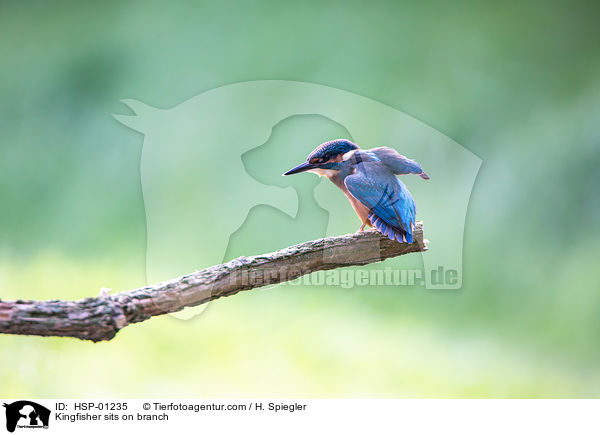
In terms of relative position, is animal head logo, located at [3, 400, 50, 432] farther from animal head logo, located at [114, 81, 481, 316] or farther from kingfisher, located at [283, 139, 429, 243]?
kingfisher, located at [283, 139, 429, 243]

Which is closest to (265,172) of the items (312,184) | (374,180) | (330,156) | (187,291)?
(312,184)

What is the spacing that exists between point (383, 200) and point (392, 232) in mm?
100

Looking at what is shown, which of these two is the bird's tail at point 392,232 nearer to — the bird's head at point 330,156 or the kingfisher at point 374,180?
the kingfisher at point 374,180

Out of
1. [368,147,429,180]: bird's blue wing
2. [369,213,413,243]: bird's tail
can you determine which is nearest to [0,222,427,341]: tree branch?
[369,213,413,243]: bird's tail

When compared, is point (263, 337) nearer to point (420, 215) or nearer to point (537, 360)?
point (420, 215)

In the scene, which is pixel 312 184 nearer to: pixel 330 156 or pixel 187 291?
pixel 330 156

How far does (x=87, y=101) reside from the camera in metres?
2.40

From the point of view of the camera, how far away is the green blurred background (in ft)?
6.64

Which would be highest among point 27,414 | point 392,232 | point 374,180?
point 374,180

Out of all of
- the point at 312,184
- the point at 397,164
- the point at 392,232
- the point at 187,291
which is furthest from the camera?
the point at 312,184

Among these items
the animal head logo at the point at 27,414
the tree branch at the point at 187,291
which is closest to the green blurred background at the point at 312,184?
the animal head logo at the point at 27,414

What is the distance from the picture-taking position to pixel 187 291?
135cm

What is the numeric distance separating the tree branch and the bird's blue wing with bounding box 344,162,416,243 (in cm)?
7

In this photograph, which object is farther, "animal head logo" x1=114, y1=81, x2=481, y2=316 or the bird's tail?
"animal head logo" x1=114, y1=81, x2=481, y2=316
